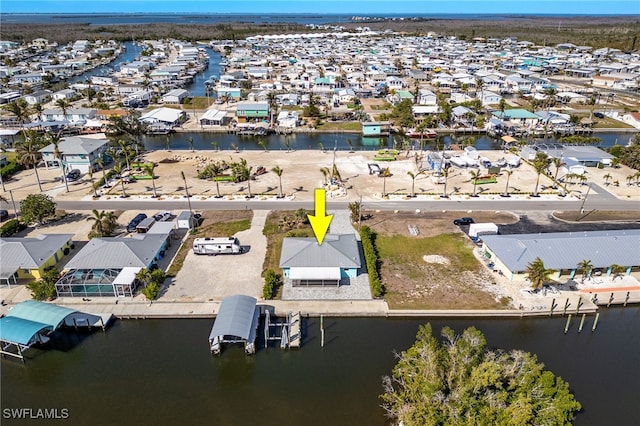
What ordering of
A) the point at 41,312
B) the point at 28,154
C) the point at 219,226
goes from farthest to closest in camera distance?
the point at 28,154, the point at 219,226, the point at 41,312

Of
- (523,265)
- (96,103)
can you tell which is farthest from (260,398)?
(96,103)

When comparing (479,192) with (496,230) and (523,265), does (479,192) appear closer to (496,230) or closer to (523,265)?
(496,230)

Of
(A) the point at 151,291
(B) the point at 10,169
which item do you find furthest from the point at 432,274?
(B) the point at 10,169

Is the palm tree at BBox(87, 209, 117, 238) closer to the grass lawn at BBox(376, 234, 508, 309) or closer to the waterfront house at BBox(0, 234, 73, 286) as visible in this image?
the waterfront house at BBox(0, 234, 73, 286)

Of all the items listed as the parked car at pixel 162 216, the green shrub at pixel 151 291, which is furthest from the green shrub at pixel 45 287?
the parked car at pixel 162 216

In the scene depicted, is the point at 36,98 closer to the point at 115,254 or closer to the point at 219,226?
the point at 219,226

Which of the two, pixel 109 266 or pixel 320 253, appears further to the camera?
pixel 320 253

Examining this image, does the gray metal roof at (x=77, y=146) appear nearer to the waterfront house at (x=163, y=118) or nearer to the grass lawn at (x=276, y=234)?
the waterfront house at (x=163, y=118)
